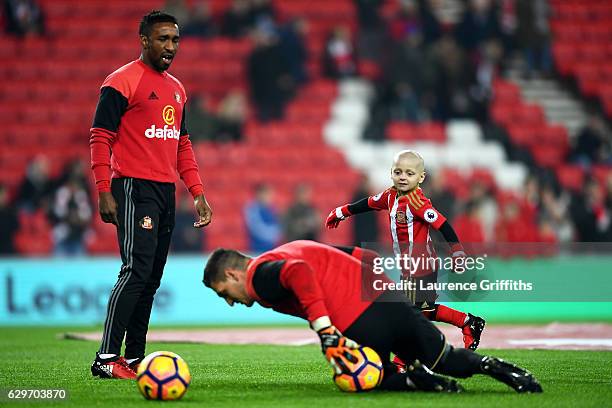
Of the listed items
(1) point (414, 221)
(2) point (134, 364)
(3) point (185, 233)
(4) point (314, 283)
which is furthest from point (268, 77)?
(4) point (314, 283)

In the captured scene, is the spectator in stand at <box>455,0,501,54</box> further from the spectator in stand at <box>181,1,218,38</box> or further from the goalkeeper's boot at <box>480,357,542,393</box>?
the goalkeeper's boot at <box>480,357,542,393</box>

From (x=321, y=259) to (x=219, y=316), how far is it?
888 cm

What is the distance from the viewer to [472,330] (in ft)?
25.1

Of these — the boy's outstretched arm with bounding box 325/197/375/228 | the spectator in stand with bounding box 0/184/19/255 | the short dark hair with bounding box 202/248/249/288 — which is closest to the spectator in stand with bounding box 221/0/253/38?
the spectator in stand with bounding box 0/184/19/255

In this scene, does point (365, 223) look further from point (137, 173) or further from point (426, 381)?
point (426, 381)

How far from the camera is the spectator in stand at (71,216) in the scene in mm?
Answer: 15328

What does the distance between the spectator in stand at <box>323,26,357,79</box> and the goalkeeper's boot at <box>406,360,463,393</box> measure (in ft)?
45.1

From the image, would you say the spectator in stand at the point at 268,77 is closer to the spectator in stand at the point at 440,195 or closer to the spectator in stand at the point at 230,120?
the spectator in stand at the point at 230,120

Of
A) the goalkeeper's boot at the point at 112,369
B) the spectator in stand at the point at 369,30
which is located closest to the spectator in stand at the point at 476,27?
the spectator in stand at the point at 369,30

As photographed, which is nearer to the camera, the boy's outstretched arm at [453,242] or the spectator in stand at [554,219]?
the boy's outstretched arm at [453,242]

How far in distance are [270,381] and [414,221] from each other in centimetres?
158

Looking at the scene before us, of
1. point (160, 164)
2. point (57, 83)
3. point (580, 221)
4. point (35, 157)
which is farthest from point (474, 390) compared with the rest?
point (57, 83)

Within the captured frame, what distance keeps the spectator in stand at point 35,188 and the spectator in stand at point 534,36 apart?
953 cm

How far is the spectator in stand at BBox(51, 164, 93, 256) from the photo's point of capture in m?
15.3
